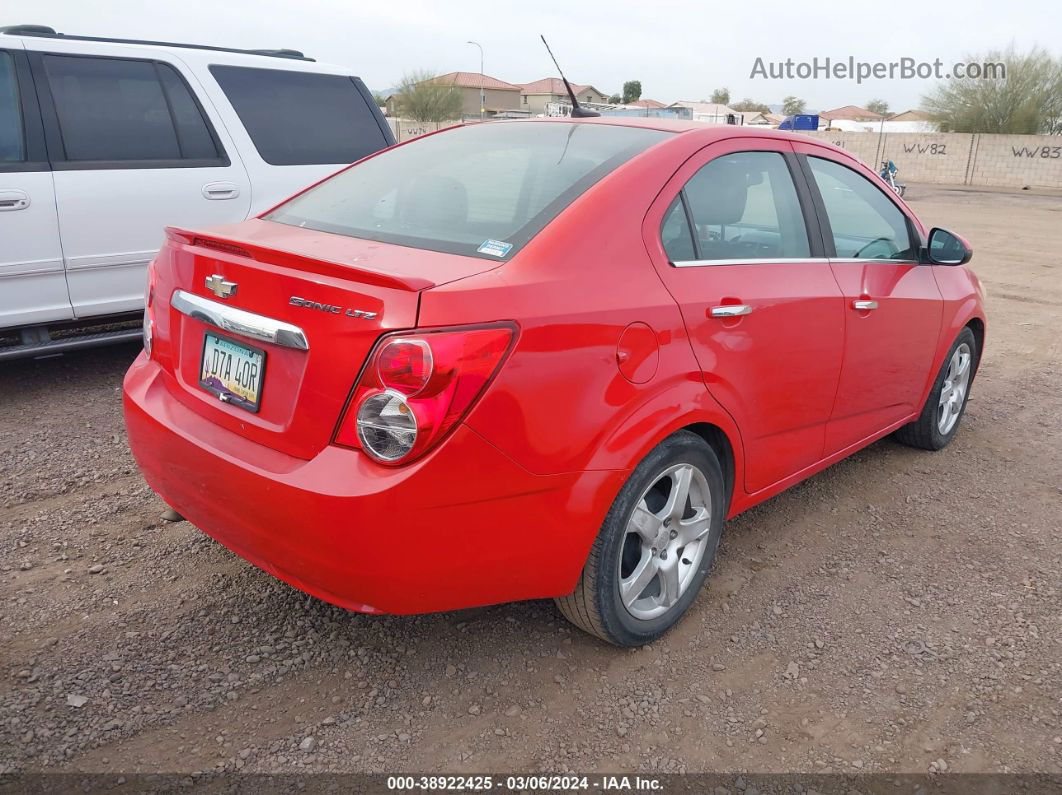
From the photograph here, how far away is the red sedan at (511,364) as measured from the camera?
2.08m

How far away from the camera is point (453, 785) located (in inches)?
85.5

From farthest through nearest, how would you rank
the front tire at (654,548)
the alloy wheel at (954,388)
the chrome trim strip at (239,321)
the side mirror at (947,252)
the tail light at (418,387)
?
the alloy wheel at (954,388)
the side mirror at (947,252)
the front tire at (654,548)
the chrome trim strip at (239,321)
the tail light at (418,387)

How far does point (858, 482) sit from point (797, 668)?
171cm

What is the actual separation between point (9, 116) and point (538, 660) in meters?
4.13

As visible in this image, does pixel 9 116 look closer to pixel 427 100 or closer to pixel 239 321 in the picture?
pixel 239 321

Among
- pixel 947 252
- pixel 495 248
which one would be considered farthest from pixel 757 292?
pixel 947 252

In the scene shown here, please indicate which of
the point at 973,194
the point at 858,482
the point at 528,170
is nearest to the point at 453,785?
the point at 528,170

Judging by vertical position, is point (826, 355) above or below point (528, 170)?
below

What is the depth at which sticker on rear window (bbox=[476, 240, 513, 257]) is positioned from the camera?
91.8 inches

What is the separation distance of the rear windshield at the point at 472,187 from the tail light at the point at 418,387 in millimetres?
399

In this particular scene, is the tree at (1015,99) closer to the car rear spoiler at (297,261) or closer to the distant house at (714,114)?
the distant house at (714,114)

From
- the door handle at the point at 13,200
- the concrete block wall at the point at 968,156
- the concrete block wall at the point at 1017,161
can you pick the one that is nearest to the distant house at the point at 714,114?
the door handle at the point at 13,200

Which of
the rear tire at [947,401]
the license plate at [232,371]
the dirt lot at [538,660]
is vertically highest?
the license plate at [232,371]

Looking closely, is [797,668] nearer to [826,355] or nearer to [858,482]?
[826,355]
